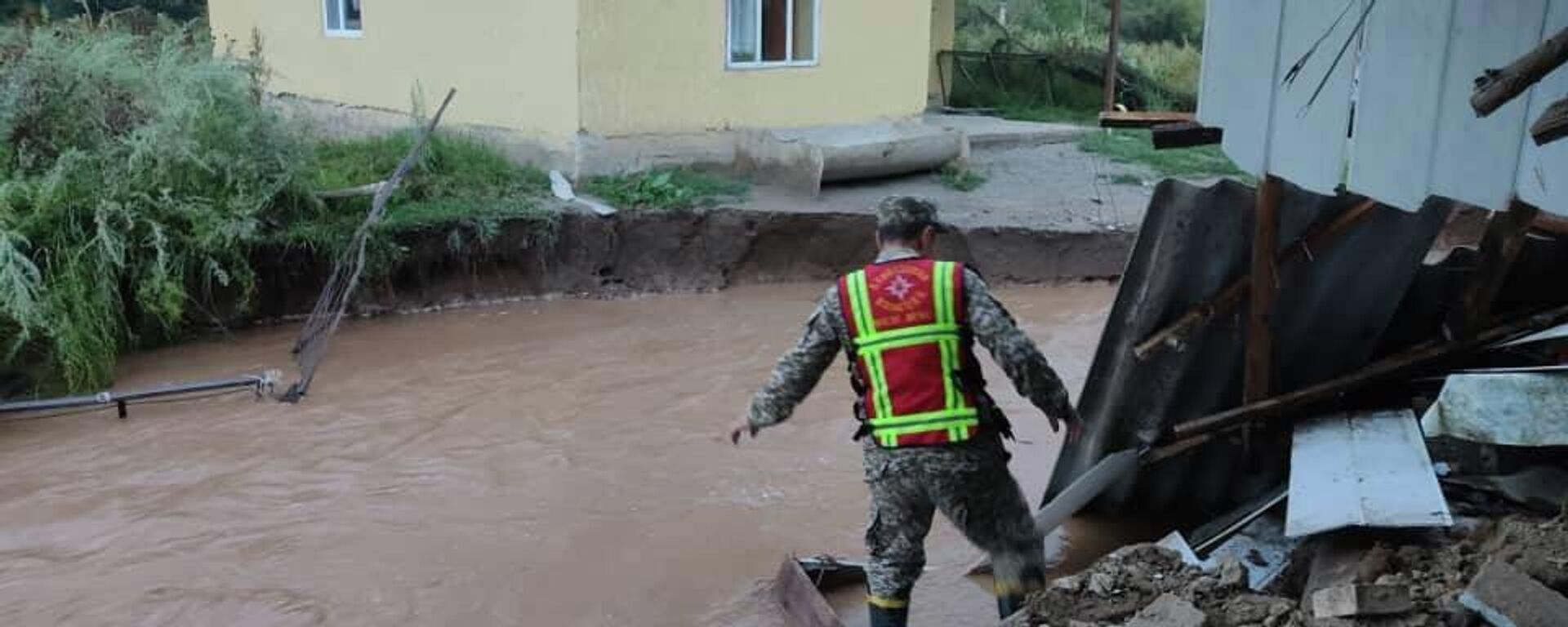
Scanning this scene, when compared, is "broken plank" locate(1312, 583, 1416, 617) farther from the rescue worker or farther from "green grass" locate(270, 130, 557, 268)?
"green grass" locate(270, 130, 557, 268)

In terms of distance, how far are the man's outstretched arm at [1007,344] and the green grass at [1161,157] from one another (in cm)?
1015

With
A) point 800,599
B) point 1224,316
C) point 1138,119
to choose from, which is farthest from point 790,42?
point 800,599

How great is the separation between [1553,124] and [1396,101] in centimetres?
196

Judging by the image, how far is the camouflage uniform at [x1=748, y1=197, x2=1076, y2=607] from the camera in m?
4.12

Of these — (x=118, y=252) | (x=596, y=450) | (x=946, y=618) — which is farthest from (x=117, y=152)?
(x=946, y=618)

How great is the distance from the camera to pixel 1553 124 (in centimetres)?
178

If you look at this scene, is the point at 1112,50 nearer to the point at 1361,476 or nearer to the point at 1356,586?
the point at 1361,476

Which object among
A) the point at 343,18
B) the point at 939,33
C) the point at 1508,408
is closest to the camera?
the point at 1508,408

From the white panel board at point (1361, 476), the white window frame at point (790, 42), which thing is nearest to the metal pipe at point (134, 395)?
the white window frame at point (790, 42)

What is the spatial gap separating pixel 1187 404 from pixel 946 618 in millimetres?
1320

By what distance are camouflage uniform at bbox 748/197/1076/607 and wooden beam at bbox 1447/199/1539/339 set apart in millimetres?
1897

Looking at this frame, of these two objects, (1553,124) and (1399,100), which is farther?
(1399,100)

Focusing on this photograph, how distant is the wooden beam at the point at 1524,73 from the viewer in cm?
181

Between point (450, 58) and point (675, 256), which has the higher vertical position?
point (450, 58)
